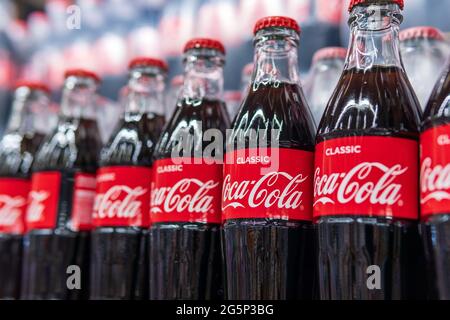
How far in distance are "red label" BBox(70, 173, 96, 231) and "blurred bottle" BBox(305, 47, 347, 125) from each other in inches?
21.2

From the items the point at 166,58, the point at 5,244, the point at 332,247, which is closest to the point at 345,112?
the point at 332,247

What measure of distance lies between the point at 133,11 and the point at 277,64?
3.69ft

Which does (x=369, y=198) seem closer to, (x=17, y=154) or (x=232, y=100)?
(x=232, y=100)

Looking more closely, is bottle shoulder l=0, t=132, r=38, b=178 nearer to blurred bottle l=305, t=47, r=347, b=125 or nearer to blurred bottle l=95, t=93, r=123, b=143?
blurred bottle l=95, t=93, r=123, b=143

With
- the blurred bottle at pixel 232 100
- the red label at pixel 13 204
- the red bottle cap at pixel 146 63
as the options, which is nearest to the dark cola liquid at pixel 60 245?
the red label at pixel 13 204

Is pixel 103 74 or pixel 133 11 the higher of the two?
pixel 133 11

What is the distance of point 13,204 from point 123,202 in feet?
1.46

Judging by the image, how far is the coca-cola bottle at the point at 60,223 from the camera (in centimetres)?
154

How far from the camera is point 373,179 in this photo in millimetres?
1037

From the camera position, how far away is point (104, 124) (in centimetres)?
204

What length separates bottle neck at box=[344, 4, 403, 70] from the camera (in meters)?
1.16

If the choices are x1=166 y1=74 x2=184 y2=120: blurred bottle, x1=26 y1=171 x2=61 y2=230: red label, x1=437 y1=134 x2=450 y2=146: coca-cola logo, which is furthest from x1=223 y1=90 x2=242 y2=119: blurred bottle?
x1=437 y1=134 x2=450 y2=146: coca-cola logo

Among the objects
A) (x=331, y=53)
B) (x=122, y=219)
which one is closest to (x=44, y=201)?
(x=122, y=219)

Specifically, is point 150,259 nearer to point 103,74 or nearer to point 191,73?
point 191,73
